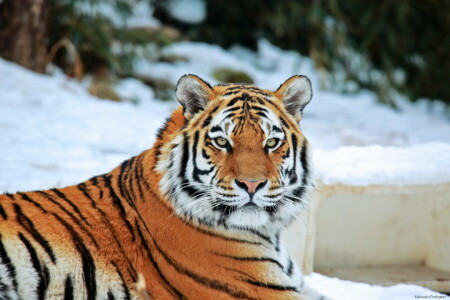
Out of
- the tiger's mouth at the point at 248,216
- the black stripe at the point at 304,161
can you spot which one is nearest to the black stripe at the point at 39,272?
the tiger's mouth at the point at 248,216

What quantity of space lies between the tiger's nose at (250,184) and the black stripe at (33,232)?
60cm

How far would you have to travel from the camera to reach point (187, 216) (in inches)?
83.2

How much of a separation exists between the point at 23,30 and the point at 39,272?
3.84 meters

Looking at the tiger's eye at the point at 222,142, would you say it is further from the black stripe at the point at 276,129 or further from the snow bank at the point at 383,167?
the snow bank at the point at 383,167

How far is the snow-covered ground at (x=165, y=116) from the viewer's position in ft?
9.93

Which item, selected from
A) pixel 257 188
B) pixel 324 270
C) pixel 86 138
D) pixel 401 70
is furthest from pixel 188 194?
pixel 401 70

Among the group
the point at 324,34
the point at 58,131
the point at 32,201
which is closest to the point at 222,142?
the point at 32,201

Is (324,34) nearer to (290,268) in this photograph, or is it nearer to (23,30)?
(23,30)

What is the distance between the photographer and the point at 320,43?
8.30 m

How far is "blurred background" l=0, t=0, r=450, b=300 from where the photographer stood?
10.3 ft

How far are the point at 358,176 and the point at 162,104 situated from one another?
355 cm

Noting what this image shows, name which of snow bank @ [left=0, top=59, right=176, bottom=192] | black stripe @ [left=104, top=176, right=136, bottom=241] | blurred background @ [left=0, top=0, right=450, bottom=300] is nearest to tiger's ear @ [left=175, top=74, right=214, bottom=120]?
black stripe @ [left=104, top=176, right=136, bottom=241]

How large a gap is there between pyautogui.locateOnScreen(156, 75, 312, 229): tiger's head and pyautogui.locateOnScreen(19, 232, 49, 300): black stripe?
449 millimetres

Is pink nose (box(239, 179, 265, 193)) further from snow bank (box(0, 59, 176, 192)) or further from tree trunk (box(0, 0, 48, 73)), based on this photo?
tree trunk (box(0, 0, 48, 73))
